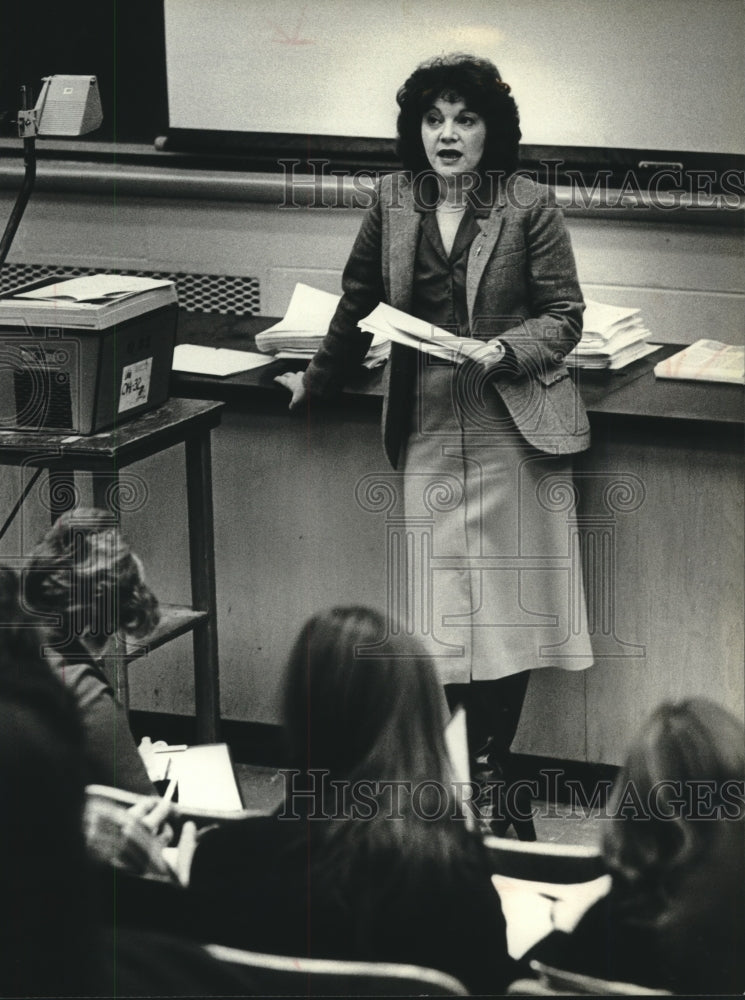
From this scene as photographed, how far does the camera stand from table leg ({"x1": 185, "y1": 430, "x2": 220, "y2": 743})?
288cm

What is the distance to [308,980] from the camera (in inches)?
80.0

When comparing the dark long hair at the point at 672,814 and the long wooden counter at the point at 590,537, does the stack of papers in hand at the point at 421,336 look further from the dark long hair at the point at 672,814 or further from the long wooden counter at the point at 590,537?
the dark long hair at the point at 672,814

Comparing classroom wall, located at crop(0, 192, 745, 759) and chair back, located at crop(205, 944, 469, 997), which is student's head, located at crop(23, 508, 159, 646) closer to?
classroom wall, located at crop(0, 192, 745, 759)

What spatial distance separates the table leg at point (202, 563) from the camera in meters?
2.88

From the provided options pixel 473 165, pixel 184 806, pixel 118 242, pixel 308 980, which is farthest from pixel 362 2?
pixel 308 980

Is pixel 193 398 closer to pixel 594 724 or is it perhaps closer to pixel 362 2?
pixel 362 2

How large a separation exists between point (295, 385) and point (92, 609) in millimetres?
580

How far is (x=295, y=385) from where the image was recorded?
2783mm

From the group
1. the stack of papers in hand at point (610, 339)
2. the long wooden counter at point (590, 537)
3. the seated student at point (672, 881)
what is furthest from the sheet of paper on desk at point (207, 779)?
the stack of papers in hand at point (610, 339)

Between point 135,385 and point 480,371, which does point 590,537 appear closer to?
point 480,371

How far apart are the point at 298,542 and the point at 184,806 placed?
0.77 meters

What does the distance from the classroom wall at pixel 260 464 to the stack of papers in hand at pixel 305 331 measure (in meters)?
0.13

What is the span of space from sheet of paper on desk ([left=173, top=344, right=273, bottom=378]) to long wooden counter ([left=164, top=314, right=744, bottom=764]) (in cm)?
2
